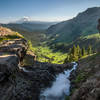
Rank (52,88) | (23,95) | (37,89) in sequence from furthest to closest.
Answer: (52,88)
(37,89)
(23,95)

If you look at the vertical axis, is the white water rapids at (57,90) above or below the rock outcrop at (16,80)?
below

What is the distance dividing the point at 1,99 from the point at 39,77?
15211 millimetres

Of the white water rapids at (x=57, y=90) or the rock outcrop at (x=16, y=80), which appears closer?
the rock outcrop at (x=16, y=80)

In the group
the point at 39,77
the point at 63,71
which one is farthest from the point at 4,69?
the point at 63,71

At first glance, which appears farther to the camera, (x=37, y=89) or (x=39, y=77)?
(x=39, y=77)

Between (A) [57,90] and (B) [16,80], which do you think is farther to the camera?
(A) [57,90]

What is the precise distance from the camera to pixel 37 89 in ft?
92.9

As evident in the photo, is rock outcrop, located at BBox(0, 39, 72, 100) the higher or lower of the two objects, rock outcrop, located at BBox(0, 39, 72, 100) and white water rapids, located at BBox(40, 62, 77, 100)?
the higher

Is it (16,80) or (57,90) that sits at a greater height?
(16,80)

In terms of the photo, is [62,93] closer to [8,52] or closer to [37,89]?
[37,89]

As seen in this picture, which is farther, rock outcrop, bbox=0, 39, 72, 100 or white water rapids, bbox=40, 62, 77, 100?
white water rapids, bbox=40, 62, 77, 100

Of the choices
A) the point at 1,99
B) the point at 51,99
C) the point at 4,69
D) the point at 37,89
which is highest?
the point at 4,69

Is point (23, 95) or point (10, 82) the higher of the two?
point (10, 82)

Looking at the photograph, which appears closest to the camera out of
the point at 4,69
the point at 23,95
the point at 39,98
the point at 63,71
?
the point at 4,69
